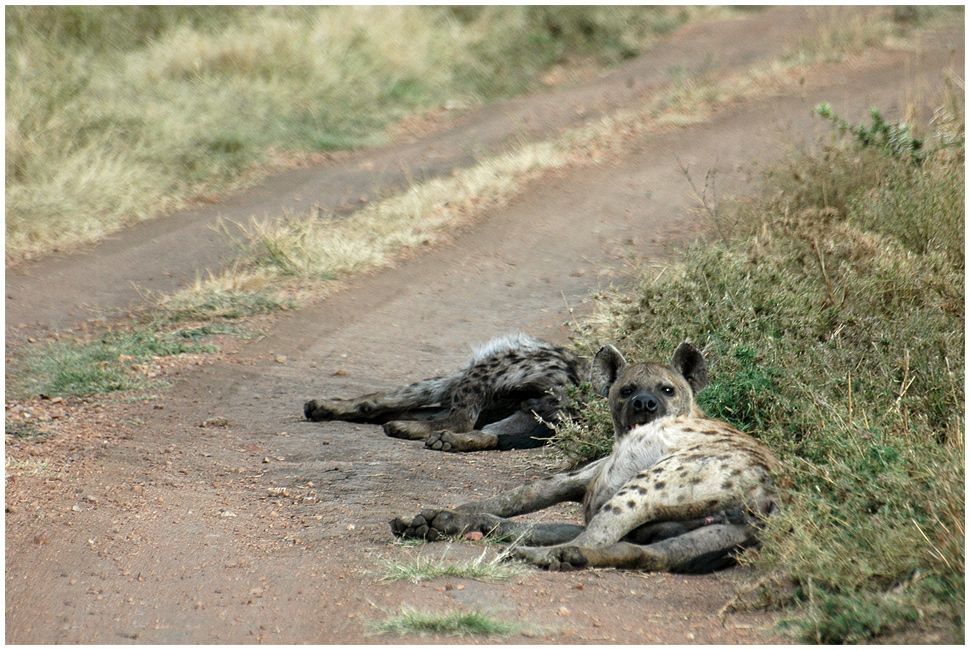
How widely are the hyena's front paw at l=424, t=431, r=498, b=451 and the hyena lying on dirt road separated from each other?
4.07 feet

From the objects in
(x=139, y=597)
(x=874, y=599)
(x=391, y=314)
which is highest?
(x=874, y=599)

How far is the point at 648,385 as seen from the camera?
4445 mm

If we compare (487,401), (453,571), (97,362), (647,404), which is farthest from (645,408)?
(97,362)

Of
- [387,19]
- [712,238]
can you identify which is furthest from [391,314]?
[387,19]

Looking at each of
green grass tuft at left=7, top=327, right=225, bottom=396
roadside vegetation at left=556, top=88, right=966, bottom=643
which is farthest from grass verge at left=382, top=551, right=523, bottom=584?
green grass tuft at left=7, top=327, right=225, bottom=396

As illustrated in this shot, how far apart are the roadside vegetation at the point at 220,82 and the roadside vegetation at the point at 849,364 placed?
280 inches

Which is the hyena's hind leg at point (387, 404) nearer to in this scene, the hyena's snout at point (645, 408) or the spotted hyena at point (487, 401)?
the spotted hyena at point (487, 401)

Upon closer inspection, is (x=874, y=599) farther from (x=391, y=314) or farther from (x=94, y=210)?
(x=94, y=210)

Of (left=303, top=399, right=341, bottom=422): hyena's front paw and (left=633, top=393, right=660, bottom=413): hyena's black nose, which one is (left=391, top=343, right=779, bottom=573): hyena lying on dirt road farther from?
(left=303, top=399, right=341, bottom=422): hyena's front paw

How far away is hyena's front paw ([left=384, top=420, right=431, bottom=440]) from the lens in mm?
5801

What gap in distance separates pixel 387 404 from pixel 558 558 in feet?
9.04

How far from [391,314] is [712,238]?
10.0 ft

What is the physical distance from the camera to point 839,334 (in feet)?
17.1

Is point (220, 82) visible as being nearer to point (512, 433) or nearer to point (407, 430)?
point (407, 430)
